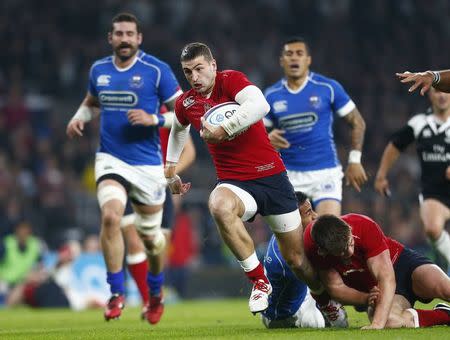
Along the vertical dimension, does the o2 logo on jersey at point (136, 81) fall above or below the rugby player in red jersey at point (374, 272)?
above

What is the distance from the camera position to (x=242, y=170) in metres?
8.85

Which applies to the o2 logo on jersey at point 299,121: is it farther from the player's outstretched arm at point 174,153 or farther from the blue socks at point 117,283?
the player's outstretched arm at point 174,153

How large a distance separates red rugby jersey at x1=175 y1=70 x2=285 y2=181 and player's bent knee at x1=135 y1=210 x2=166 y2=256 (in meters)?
2.96

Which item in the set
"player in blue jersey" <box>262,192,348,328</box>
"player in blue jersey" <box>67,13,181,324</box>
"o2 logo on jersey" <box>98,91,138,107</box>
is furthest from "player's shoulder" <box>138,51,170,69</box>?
"player in blue jersey" <box>262,192,348,328</box>

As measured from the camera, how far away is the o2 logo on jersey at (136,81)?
11398 mm

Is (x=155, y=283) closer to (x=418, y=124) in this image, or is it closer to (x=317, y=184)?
(x=317, y=184)

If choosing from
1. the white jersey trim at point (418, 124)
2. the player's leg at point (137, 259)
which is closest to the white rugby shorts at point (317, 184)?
the white jersey trim at point (418, 124)

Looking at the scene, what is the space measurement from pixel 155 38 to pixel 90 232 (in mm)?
5736

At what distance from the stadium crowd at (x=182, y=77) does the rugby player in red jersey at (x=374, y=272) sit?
10.1 m

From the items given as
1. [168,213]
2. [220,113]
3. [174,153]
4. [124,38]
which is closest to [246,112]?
[220,113]

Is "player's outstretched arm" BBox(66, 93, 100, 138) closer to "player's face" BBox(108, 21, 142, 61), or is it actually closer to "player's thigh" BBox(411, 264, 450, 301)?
"player's face" BBox(108, 21, 142, 61)

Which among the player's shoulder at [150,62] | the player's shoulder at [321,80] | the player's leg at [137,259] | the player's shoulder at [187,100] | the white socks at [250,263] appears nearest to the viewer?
the white socks at [250,263]

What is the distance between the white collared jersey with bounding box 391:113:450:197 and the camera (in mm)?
12586

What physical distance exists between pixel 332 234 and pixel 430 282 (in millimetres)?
1070
